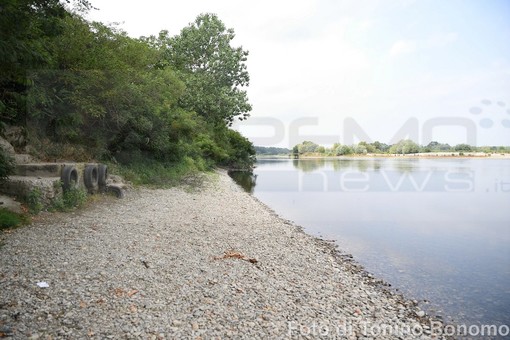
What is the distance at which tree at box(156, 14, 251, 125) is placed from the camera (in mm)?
34312

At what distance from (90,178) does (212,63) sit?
25.7 metres

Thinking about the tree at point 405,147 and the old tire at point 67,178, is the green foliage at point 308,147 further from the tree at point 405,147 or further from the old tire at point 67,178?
the old tire at point 67,178

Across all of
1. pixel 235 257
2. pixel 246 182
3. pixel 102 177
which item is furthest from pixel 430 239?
pixel 246 182

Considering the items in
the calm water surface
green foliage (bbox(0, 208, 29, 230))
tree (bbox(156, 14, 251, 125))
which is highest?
tree (bbox(156, 14, 251, 125))

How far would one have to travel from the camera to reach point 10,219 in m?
7.68

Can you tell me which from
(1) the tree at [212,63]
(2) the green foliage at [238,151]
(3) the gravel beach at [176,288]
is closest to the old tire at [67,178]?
(3) the gravel beach at [176,288]

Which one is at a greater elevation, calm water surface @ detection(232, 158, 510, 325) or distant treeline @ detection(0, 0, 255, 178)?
distant treeline @ detection(0, 0, 255, 178)

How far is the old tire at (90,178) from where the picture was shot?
41.1 feet

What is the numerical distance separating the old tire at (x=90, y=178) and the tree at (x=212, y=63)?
70.7ft

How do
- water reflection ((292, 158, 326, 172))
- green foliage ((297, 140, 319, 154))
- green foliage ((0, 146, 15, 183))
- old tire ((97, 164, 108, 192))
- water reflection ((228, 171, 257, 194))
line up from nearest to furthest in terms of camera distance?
green foliage ((0, 146, 15, 183)), old tire ((97, 164, 108, 192)), water reflection ((228, 171, 257, 194)), water reflection ((292, 158, 326, 172)), green foliage ((297, 140, 319, 154))

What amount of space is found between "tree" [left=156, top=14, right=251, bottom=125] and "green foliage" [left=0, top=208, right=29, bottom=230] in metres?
26.5

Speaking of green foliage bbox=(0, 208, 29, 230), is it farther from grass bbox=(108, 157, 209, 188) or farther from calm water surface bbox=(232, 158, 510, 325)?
calm water surface bbox=(232, 158, 510, 325)

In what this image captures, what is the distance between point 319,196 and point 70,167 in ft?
67.9

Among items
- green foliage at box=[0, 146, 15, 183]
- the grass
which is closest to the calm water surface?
the grass
